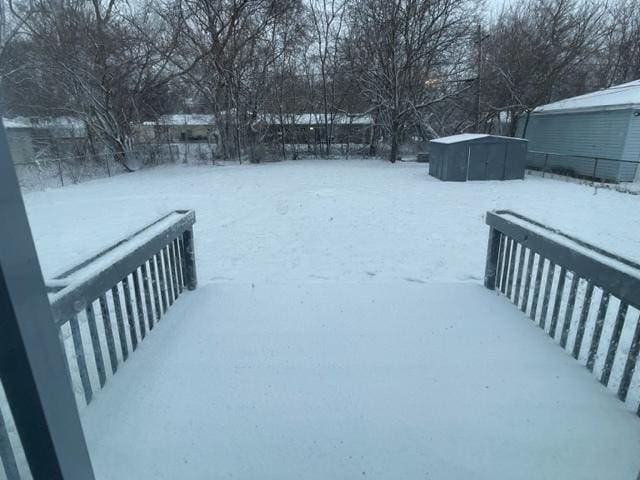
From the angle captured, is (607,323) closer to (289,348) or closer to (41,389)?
(289,348)

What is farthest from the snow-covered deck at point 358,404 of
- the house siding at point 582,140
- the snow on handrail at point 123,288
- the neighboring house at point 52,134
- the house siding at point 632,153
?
the neighboring house at point 52,134

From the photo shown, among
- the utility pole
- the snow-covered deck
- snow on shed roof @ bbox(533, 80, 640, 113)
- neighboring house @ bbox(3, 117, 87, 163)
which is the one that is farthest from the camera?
the utility pole

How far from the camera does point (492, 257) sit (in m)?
3.53

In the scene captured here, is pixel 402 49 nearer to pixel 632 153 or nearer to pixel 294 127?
pixel 294 127

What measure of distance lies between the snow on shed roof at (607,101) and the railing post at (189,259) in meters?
14.9

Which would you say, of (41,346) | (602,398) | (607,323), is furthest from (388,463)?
(607,323)

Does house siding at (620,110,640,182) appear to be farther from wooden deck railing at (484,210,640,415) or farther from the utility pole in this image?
wooden deck railing at (484,210,640,415)

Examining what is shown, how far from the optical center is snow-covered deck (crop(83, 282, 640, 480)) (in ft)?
5.41

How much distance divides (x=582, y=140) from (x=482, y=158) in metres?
5.66

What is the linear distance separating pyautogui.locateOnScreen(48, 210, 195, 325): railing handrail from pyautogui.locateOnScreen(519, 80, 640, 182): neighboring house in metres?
14.4

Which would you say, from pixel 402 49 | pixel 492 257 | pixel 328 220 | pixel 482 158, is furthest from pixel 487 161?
pixel 492 257

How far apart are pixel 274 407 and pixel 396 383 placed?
0.74m

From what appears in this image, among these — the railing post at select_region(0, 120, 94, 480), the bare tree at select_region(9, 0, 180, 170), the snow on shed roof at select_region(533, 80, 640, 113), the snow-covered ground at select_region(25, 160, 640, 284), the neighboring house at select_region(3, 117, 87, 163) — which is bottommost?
the snow-covered ground at select_region(25, 160, 640, 284)

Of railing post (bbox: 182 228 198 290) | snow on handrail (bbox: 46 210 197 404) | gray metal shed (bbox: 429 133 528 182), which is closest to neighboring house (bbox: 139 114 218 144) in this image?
gray metal shed (bbox: 429 133 528 182)
